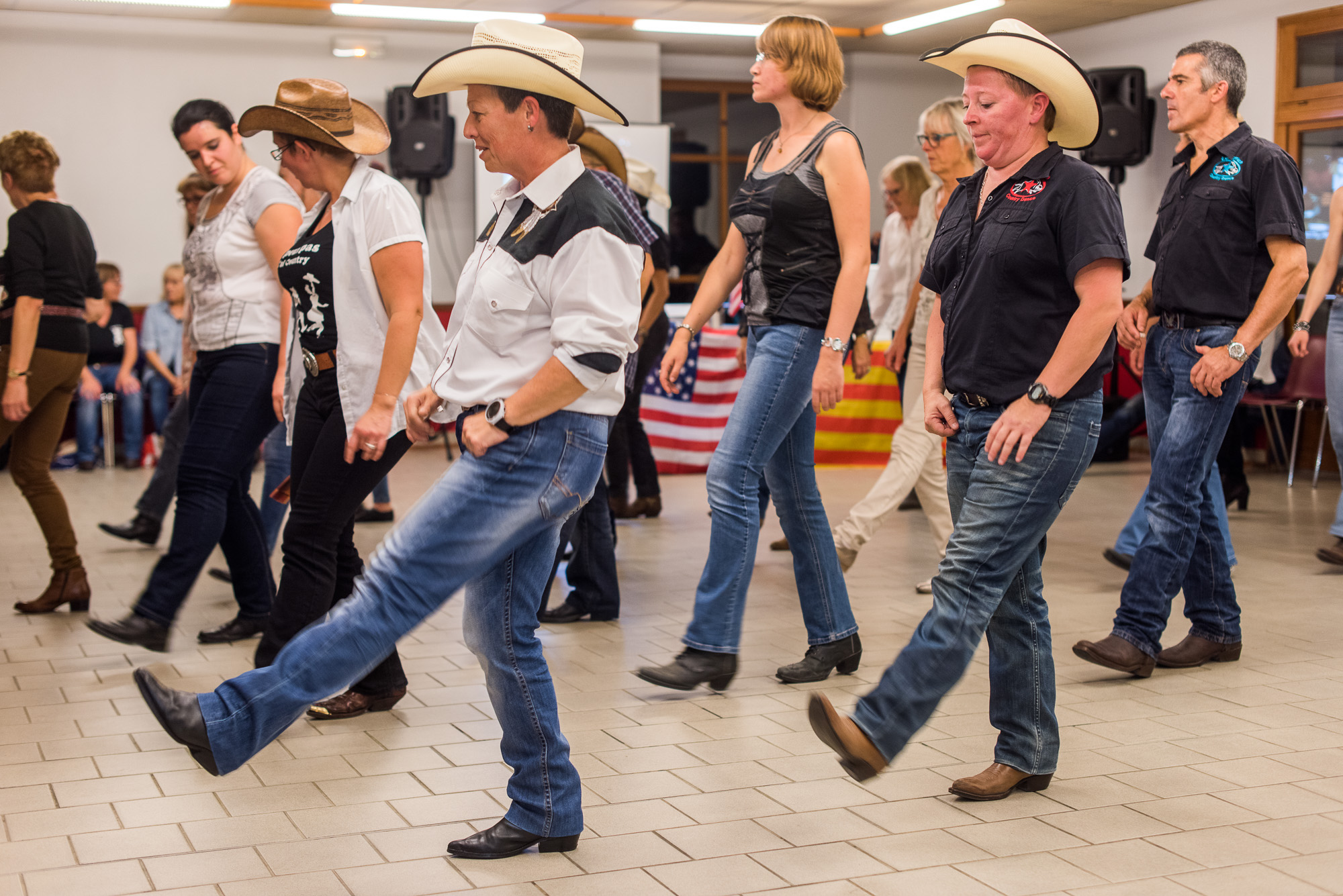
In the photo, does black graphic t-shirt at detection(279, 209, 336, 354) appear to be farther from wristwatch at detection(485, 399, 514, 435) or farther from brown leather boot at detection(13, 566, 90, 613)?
brown leather boot at detection(13, 566, 90, 613)

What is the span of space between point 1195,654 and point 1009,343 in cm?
171

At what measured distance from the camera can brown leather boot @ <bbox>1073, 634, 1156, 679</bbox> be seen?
11.8 feet

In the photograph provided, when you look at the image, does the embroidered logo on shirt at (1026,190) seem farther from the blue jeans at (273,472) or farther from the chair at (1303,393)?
the chair at (1303,393)

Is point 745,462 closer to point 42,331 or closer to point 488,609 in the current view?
point 488,609

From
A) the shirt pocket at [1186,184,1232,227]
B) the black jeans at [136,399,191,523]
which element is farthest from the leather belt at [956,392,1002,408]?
the black jeans at [136,399,191,523]

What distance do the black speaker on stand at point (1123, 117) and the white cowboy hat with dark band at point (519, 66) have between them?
9231mm

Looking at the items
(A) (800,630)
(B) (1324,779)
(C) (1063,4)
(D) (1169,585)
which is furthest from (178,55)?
(B) (1324,779)

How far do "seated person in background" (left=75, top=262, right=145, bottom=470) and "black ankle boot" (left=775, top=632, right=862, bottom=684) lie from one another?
711cm

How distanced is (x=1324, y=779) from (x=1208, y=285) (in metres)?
1.43

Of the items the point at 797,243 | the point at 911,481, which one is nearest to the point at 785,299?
the point at 797,243

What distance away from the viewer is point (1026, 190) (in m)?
2.53

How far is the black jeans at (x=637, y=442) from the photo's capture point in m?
6.29

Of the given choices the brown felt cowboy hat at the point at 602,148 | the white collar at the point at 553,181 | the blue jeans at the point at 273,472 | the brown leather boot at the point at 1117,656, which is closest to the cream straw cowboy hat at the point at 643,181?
the brown felt cowboy hat at the point at 602,148

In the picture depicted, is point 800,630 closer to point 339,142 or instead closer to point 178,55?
point 339,142
